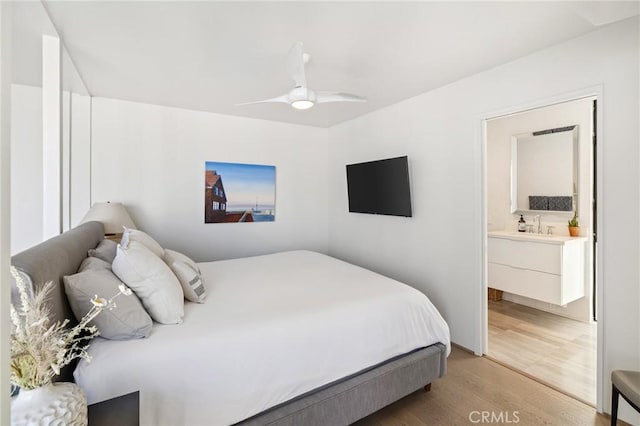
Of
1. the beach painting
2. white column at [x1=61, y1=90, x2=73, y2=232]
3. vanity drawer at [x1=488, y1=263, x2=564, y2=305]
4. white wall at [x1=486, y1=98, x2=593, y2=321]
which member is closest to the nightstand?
white column at [x1=61, y1=90, x2=73, y2=232]

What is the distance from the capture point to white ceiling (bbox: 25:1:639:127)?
5.94 ft

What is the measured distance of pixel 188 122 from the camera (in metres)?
3.80

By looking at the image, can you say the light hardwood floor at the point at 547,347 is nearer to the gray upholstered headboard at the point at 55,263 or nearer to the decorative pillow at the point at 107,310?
the decorative pillow at the point at 107,310

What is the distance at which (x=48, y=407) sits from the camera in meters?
0.83

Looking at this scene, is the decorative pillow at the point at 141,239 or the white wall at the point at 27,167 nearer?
the decorative pillow at the point at 141,239

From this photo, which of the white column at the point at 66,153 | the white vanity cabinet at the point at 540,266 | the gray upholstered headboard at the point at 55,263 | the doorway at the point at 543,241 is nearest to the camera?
the gray upholstered headboard at the point at 55,263

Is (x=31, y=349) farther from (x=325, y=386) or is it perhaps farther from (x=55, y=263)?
(x=325, y=386)

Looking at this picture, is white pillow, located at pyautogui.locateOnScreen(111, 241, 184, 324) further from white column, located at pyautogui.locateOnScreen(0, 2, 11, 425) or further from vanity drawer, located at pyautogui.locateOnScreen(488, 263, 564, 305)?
vanity drawer, located at pyautogui.locateOnScreen(488, 263, 564, 305)

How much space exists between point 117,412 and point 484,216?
2.84 m

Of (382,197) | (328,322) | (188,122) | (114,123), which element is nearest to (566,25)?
(382,197)

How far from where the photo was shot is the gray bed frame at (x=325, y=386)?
1248mm

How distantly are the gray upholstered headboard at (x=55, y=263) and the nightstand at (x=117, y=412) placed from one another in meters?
0.42

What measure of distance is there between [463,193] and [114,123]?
3914 millimetres

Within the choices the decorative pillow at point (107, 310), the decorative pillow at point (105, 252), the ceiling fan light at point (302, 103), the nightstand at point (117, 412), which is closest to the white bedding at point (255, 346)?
the decorative pillow at point (107, 310)
